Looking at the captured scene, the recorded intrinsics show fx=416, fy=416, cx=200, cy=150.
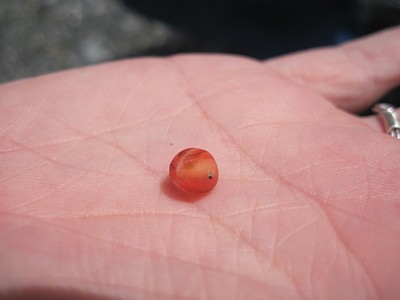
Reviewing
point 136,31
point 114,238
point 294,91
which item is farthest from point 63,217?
point 136,31

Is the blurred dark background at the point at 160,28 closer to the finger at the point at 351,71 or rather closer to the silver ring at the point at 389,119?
the finger at the point at 351,71

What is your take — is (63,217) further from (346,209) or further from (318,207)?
(346,209)

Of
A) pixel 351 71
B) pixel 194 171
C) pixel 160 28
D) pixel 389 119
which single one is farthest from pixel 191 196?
pixel 160 28

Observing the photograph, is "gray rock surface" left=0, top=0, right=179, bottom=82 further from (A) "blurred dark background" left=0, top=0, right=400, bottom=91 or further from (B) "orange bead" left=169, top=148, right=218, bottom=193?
(B) "orange bead" left=169, top=148, right=218, bottom=193

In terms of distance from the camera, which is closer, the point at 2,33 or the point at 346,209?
the point at 346,209

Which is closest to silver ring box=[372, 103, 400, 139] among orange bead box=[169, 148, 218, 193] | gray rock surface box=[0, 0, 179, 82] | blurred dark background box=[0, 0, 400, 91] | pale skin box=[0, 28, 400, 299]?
pale skin box=[0, 28, 400, 299]

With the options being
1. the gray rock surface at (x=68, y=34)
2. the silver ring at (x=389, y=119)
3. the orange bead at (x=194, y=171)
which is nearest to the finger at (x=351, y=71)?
the silver ring at (x=389, y=119)
